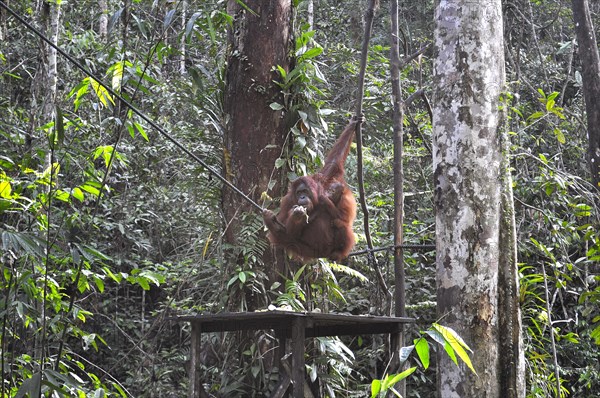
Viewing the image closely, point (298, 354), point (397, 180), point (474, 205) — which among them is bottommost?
point (298, 354)

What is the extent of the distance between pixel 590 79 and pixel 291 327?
11.4 feet

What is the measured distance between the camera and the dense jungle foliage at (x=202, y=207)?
3.38 m

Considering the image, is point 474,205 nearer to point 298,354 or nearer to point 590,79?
point 298,354

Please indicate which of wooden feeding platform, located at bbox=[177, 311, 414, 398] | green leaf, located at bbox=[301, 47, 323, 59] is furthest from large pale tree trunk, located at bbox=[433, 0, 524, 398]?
green leaf, located at bbox=[301, 47, 323, 59]

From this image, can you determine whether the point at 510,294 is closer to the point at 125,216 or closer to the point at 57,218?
the point at 57,218

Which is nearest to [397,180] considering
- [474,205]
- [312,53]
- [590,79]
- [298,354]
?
[474,205]

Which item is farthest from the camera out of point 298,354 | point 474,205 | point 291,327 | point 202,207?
point 202,207

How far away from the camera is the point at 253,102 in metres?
4.50

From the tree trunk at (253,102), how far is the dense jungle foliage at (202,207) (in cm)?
12

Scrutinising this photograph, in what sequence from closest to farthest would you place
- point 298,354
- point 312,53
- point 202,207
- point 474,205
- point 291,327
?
point 298,354
point 474,205
point 291,327
point 312,53
point 202,207

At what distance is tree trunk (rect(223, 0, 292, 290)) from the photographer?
4.45 m

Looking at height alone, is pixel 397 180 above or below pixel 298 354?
above

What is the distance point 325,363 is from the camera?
13.9ft

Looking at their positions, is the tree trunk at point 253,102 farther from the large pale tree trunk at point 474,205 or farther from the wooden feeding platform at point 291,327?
the large pale tree trunk at point 474,205
